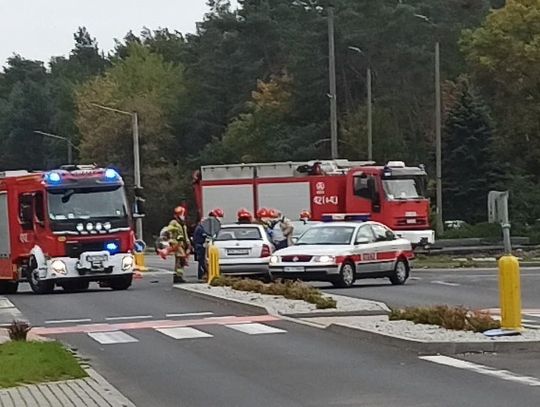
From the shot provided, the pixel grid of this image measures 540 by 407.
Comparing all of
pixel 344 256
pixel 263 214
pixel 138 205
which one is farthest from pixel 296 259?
pixel 263 214

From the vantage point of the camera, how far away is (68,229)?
32.4 m

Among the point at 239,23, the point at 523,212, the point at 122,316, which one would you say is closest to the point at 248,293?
the point at 122,316

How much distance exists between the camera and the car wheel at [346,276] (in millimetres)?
30845

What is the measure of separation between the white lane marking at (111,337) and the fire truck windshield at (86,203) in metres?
11.9

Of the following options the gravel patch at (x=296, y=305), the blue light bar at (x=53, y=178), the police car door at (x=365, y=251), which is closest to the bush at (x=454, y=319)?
the gravel patch at (x=296, y=305)

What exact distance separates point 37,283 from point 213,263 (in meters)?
4.62

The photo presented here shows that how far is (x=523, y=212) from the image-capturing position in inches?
2633

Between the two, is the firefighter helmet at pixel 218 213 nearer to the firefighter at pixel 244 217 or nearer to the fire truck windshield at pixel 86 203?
the firefighter at pixel 244 217

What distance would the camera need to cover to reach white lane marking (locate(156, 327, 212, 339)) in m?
19.9

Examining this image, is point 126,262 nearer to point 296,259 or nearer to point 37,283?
point 37,283

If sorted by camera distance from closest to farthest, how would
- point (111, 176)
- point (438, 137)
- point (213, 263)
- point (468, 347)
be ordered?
Answer: 1. point (468, 347)
2. point (213, 263)
3. point (111, 176)
4. point (438, 137)

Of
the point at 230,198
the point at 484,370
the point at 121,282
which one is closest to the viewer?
the point at 484,370

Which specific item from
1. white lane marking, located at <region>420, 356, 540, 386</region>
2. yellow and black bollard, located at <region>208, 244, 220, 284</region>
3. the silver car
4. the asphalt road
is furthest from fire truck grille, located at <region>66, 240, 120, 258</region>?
white lane marking, located at <region>420, 356, 540, 386</region>

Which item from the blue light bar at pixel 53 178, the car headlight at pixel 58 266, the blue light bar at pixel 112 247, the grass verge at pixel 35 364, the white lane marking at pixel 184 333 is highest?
the blue light bar at pixel 53 178
